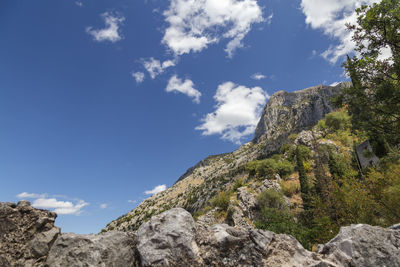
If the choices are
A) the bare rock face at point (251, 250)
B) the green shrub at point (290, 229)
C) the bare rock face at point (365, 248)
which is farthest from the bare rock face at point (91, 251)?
the green shrub at point (290, 229)

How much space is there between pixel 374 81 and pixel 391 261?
32.6 feet

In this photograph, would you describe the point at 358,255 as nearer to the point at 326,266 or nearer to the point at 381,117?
the point at 326,266

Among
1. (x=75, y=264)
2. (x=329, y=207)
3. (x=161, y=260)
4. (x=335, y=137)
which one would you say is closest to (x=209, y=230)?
(x=161, y=260)

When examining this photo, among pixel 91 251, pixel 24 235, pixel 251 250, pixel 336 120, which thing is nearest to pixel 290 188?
pixel 251 250

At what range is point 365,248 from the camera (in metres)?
5.18

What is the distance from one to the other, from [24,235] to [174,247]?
145 inches

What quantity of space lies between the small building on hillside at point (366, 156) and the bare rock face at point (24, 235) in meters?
40.7

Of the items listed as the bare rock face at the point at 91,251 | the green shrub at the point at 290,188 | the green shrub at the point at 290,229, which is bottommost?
the green shrub at the point at 290,229

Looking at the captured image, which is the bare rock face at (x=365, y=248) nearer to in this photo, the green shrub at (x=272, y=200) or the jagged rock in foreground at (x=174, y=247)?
the jagged rock in foreground at (x=174, y=247)

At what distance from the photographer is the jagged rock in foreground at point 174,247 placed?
4.93 metres

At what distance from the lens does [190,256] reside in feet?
16.8

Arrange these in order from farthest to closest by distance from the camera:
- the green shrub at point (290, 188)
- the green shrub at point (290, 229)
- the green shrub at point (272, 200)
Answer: the green shrub at point (290, 188), the green shrub at point (272, 200), the green shrub at point (290, 229)

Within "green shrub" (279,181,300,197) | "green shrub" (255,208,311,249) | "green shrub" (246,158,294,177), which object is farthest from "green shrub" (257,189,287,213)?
"green shrub" (246,158,294,177)

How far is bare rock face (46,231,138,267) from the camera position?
4836mm
